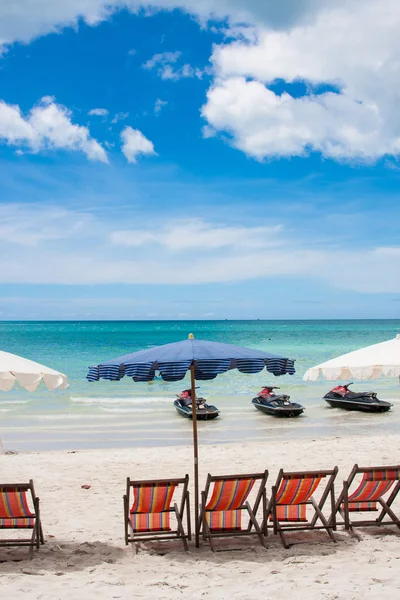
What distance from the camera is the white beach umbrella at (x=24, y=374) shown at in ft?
20.6

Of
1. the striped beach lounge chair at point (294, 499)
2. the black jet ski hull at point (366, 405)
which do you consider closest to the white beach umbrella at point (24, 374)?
the striped beach lounge chair at point (294, 499)

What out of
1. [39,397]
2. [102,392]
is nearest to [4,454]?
[39,397]

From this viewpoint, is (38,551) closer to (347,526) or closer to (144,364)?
(144,364)

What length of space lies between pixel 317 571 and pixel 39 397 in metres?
22.1

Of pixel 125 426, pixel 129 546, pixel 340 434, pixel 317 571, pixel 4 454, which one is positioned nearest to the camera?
pixel 317 571

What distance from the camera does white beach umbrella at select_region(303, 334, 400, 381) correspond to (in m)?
7.15

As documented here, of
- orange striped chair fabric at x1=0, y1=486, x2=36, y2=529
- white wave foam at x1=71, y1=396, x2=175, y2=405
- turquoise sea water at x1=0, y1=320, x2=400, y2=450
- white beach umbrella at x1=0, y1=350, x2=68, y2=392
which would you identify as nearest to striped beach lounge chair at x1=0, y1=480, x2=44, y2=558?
orange striped chair fabric at x1=0, y1=486, x2=36, y2=529

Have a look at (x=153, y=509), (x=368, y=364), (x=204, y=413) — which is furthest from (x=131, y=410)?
(x=153, y=509)

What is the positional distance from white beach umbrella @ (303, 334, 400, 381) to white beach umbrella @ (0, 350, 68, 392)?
10.9ft

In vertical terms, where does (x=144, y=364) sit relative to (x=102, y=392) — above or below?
above

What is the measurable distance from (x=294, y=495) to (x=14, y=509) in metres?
2.94

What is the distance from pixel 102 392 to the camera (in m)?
28.1

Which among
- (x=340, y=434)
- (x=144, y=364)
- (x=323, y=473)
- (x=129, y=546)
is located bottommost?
(x=340, y=434)

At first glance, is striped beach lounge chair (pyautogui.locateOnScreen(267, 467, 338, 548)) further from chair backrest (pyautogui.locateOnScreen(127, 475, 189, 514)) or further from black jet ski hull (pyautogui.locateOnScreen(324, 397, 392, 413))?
black jet ski hull (pyautogui.locateOnScreen(324, 397, 392, 413))
